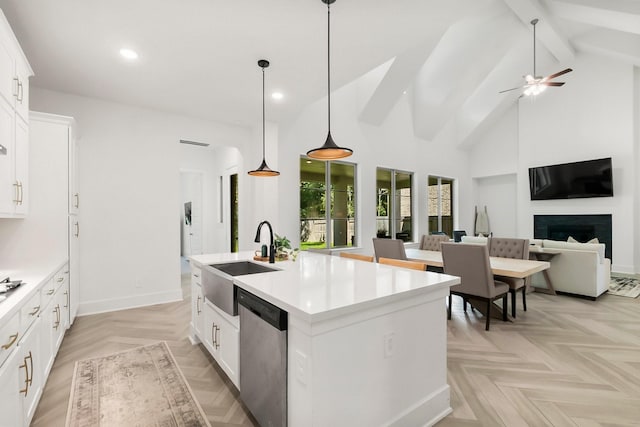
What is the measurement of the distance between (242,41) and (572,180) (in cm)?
783

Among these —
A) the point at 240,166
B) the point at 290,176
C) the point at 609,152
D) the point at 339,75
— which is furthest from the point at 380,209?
the point at 609,152

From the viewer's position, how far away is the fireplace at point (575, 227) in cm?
662

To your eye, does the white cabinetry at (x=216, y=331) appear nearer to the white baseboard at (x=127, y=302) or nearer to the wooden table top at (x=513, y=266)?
the white baseboard at (x=127, y=302)

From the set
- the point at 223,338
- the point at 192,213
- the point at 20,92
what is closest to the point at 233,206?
the point at 192,213

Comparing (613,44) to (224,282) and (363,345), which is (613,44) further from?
(224,282)

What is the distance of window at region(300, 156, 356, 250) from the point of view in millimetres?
5820

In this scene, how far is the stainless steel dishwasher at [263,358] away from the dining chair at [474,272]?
253cm

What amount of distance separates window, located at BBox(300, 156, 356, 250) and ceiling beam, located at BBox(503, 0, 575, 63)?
3.68 meters

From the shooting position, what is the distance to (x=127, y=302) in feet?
13.5

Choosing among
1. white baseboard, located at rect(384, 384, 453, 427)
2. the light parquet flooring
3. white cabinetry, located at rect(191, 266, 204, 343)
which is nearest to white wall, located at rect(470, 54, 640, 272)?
the light parquet flooring

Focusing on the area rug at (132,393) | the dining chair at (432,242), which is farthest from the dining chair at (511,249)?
the area rug at (132,393)

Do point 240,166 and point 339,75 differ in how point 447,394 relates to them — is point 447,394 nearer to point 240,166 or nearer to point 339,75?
point 339,75

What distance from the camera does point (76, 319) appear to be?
3.71 metres

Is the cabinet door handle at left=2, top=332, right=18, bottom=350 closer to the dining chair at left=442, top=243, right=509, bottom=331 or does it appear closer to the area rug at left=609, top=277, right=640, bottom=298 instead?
the dining chair at left=442, top=243, right=509, bottom=331
